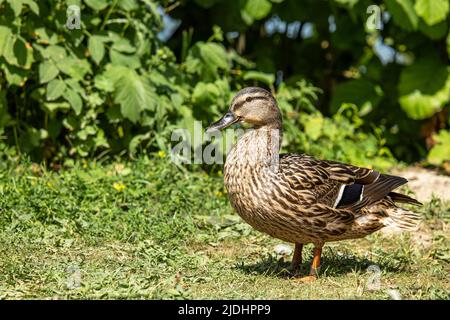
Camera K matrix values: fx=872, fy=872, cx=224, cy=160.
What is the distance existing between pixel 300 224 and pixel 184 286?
35.1 inches

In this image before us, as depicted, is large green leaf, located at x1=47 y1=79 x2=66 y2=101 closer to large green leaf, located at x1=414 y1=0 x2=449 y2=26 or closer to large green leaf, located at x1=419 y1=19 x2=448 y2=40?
large green leaf, located at x1=414 y1=0 x2=449 y2=26

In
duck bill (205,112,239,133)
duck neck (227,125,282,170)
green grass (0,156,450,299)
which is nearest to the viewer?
green grass (0,156,450,299)

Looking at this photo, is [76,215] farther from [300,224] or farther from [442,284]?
[442,284]

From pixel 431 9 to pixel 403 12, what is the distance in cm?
30

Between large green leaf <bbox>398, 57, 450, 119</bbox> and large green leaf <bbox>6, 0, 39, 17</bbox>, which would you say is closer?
large green leaf <bbox>6, 0, 39, 17</bbox>

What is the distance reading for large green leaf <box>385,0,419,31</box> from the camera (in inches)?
363

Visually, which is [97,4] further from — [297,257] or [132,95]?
[297,257]

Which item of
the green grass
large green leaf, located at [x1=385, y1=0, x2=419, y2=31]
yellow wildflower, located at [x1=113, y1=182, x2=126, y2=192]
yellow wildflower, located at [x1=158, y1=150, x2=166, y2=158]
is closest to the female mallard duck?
the green grass

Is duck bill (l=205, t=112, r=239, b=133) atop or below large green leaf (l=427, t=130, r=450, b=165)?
atop

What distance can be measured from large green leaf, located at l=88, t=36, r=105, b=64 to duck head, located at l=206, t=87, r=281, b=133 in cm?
235

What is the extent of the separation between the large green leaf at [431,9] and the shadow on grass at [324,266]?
3.64m

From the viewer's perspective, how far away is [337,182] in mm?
6184

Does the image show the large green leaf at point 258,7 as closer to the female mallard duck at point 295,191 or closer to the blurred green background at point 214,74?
the blurred green background at point 214,74

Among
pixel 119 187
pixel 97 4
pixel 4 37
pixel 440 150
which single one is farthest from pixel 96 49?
pixel 440 150
